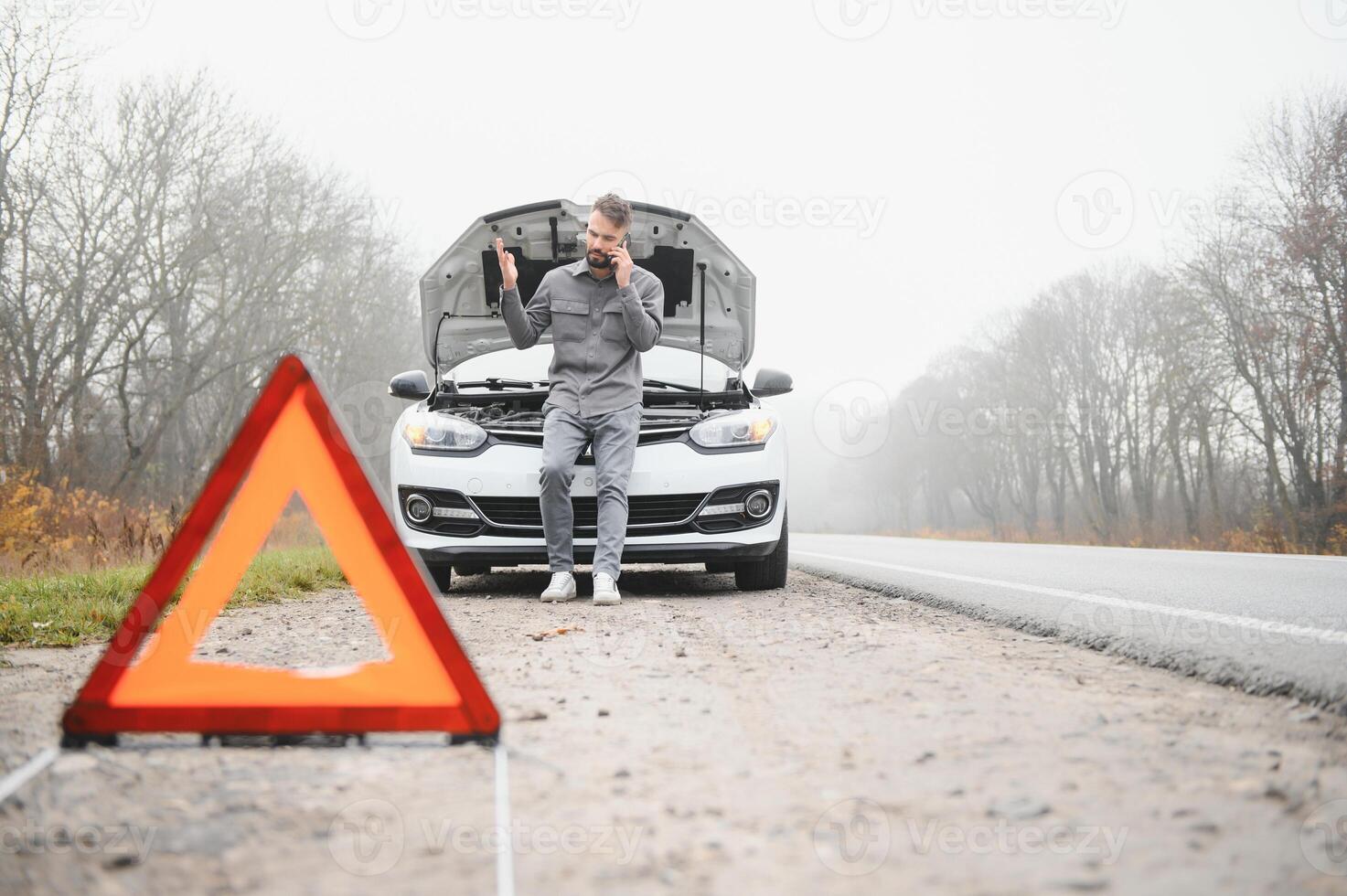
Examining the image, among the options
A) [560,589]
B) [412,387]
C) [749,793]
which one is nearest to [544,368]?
[412,387]

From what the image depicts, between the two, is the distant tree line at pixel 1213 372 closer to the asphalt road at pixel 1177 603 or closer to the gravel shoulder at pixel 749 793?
the asphalt road at pixel 1177 603

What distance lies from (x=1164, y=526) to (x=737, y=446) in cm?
2679

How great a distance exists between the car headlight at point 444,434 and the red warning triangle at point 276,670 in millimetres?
2905

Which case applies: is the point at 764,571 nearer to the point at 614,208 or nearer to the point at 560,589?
the point at 560,589

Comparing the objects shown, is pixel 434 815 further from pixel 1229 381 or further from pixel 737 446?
pixel 1229 381

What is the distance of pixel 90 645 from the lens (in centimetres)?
390

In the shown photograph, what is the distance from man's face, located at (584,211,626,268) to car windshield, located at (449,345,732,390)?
1.38m

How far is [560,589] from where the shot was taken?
4961 millimetres

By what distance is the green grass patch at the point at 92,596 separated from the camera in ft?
13.5

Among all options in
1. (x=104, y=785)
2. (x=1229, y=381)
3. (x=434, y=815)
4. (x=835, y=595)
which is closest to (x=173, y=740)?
(x=104, y=785)

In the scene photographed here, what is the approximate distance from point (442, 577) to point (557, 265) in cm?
247

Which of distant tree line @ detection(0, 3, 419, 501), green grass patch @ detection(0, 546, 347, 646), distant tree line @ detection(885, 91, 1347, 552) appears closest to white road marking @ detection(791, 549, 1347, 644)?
green grass patch @ detection(0, 546, 347, 646)

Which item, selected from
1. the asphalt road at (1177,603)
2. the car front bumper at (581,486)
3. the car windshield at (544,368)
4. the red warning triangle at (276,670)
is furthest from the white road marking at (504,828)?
the car windshield at (544,368)

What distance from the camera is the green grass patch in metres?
4.12
